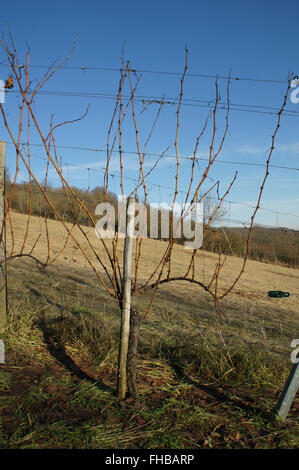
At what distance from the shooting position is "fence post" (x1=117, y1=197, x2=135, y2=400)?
2.29 m

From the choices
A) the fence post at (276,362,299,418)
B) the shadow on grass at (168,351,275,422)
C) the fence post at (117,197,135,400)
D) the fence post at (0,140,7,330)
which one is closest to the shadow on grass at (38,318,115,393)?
the fence post at (117,197,135,400)

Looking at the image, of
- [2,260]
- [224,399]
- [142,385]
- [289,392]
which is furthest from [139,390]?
[2,260]

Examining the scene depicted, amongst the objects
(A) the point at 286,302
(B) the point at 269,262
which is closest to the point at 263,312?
(A) the point at 286,302

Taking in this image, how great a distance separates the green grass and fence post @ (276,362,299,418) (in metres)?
0.08

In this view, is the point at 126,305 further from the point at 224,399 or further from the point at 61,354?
the point at 61,354

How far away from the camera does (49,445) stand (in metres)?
1.85

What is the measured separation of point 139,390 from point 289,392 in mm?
1019

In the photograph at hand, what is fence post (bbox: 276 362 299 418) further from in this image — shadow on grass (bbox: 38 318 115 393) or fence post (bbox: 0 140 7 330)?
fence post (bbox: 0 140 7 330)

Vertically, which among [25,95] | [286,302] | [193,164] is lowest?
[286,302]

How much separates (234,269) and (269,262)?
4479 millimetres

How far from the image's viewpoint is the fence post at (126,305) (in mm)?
2291

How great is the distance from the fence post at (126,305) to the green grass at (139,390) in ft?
0.46

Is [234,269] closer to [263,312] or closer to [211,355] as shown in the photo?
[263,312]

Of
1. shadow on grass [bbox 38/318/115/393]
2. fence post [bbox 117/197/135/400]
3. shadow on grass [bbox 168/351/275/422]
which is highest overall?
fence post [bbox 117/197/135/400]
